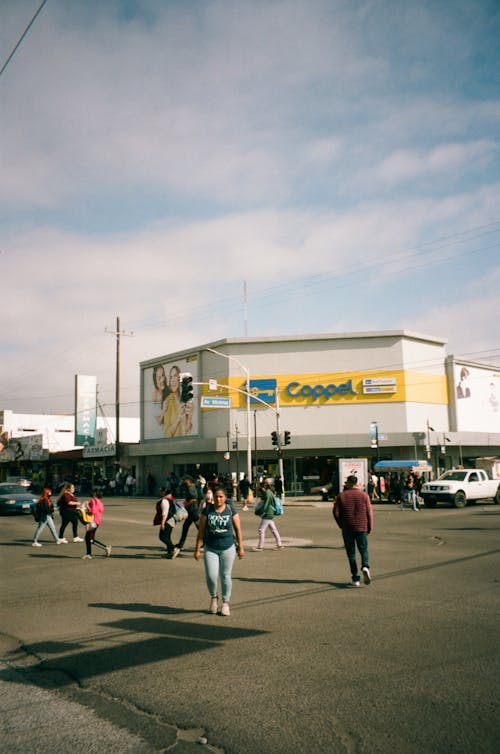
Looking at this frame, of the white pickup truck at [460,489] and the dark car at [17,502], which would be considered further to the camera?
the white pickup truck at [460,489]

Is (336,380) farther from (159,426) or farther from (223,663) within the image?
(223,663)

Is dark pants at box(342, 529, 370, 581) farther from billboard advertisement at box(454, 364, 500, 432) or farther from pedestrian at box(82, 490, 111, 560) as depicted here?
billboard advertisement at box(454, 364, 500, 432)

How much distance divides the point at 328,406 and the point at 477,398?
14450 millimetres

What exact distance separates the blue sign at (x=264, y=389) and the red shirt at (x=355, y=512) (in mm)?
37063

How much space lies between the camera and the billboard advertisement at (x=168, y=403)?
50906 mm

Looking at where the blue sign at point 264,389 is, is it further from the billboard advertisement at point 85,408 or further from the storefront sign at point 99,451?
the billboard advertisement at point 85,408

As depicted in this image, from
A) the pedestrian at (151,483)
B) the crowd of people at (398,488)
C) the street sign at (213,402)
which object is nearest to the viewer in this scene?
the crowd of people at (398,488)

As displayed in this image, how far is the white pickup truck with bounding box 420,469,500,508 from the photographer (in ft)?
94.9

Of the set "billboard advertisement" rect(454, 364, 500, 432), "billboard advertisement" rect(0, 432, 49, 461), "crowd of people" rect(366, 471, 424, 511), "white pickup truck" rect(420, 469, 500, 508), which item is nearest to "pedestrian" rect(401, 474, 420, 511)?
"crowd of people" rect(366, 471, 424, 511)

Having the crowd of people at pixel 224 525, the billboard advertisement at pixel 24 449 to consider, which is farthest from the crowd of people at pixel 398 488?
the billboard advertisement at pixel 24 449

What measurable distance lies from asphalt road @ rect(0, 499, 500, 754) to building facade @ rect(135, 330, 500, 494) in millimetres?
34161

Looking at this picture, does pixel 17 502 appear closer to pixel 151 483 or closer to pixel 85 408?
pixel 151 483

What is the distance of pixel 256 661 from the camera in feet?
19.6

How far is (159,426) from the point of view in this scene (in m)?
53.9
